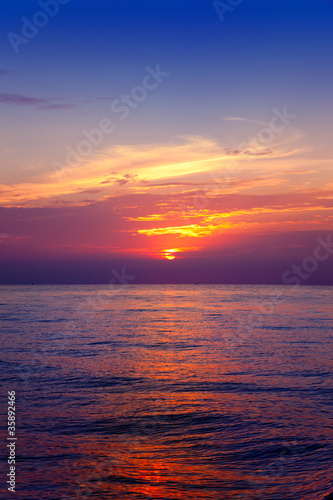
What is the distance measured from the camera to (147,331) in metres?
A: 42.2

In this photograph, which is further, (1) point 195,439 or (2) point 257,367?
(2) point 257,367

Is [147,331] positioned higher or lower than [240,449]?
higher

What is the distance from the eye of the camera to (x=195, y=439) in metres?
13.5

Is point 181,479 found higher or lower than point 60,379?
lower

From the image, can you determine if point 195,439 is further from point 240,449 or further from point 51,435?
point 51,435

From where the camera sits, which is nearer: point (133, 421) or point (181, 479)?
point (181, 479)

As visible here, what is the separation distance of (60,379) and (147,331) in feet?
68.2

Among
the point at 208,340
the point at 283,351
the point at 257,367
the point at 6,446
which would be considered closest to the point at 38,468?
the point at 6,446

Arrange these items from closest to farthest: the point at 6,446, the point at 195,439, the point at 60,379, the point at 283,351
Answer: the point at 6,446 < the point at 195,439 < the point at 60,379 < the point at 283,351

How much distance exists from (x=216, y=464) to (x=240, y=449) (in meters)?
1.46

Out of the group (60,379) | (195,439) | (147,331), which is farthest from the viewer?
(147,331)

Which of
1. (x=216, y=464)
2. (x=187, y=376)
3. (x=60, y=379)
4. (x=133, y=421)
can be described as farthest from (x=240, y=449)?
(x=60, y=379)

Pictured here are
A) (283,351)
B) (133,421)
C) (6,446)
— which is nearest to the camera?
(6,446)

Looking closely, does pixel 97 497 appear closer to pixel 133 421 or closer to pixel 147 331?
pixel 133 421
